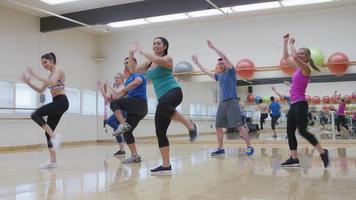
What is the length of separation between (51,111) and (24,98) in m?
5.00

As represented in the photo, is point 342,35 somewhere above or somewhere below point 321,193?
above

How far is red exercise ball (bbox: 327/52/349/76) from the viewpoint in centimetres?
794

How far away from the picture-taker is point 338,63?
7949 millimetres

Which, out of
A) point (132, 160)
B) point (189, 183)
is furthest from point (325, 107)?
point (189, 183)

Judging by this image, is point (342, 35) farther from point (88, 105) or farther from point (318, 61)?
point (88, 105)

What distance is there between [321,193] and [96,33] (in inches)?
367

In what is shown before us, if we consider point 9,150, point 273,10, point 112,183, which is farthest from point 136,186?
point 273,10

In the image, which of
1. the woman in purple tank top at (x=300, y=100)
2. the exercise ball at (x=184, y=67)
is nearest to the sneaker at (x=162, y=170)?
the woman in purple tank top at (x=300, y=100)

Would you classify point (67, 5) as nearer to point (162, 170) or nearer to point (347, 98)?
point (162, 170)

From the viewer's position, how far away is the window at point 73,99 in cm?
978

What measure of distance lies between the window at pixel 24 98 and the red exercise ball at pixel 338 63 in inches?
265

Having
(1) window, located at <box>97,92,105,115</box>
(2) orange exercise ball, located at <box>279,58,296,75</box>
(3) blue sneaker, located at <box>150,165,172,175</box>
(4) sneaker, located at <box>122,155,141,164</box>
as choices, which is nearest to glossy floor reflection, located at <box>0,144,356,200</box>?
(3) blue sneaker, located at <box>150,165,172,175</box>

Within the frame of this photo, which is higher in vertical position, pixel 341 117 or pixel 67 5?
pixel 67 5

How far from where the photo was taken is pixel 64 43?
9820 mm
